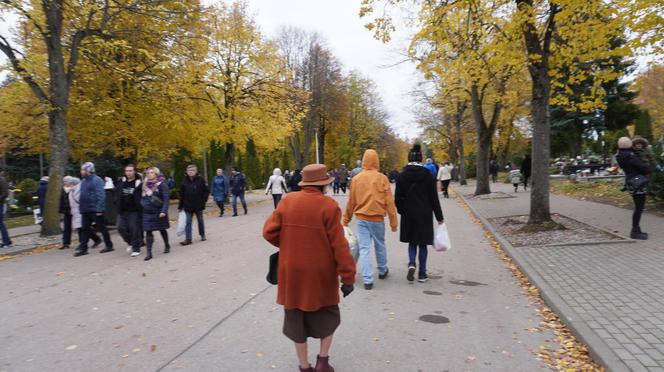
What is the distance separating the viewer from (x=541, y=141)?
33.7ft

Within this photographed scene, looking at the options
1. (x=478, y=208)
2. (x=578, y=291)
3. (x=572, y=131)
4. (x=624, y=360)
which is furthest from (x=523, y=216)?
(x=572, y=131)

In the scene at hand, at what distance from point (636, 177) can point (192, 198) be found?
9481 millimetres

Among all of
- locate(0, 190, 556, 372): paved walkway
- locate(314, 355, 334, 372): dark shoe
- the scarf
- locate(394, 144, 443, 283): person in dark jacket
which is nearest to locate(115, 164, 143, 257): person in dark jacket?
the scarf

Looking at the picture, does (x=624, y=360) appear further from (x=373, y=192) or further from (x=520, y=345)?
(x=373, y=192)

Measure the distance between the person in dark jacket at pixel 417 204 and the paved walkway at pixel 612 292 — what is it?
1679mm

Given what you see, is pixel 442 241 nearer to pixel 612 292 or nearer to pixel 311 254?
pixel 612 292

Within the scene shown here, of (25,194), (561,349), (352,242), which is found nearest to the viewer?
(561,349)

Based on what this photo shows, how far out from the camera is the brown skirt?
3.56 metres

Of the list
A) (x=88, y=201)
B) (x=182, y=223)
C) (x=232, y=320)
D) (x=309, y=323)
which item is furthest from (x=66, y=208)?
(x=309, y=323)

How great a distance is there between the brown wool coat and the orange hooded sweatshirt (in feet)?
9.24

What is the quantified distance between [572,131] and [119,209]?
112ft

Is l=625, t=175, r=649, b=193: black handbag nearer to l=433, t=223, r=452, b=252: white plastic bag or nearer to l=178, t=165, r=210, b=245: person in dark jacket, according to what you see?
l=433, t=223, r=452, b=252: white plastic bag

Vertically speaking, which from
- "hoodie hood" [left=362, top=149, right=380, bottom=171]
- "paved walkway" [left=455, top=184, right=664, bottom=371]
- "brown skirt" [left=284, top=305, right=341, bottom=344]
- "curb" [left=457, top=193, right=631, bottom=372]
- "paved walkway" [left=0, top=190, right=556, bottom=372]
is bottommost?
"paved walkway" [left=0, top=190, right=556, bottom=372]

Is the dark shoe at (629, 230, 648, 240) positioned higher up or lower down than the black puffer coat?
lower down
